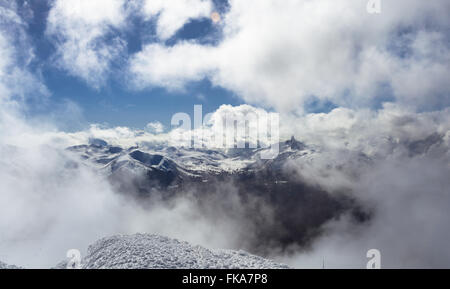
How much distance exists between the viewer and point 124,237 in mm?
29172

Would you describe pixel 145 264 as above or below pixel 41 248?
above

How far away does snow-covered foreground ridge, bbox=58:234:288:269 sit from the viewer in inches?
853

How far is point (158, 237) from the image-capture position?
29.1 meters

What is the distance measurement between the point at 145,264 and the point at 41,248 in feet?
702

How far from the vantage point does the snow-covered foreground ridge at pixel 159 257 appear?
2167cm

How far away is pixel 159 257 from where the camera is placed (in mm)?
22359
